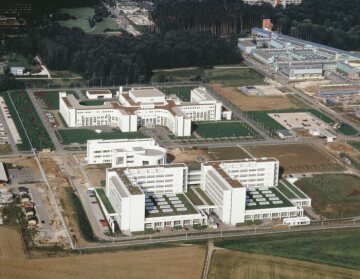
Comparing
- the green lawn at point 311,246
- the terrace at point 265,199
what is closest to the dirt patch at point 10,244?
the green lawn at point 311,246

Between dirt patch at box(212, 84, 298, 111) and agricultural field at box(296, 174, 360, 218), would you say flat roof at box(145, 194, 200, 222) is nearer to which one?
agricultural field at box(296, 174, 360, 218)

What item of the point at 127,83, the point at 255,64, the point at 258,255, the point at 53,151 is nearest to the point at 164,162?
the point at 53,151

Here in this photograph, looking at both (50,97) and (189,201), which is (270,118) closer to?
(50,97)

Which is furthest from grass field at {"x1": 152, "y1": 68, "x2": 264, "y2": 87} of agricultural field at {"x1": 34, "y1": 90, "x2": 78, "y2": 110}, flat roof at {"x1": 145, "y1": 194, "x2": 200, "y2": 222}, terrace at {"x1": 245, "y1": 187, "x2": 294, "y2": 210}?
flat roof at {"x1": 145, "y1": 194, "x2": 200, "y2": 222}

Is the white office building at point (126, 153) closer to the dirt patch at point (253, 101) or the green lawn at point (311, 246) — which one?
the green lawn at point (311, 246)

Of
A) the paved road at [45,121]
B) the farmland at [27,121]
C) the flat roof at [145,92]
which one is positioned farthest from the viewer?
the flat roof at [145,92]

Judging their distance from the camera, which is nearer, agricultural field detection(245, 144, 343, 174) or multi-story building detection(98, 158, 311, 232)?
multi-story building detection(98, 158, 311, 232)
